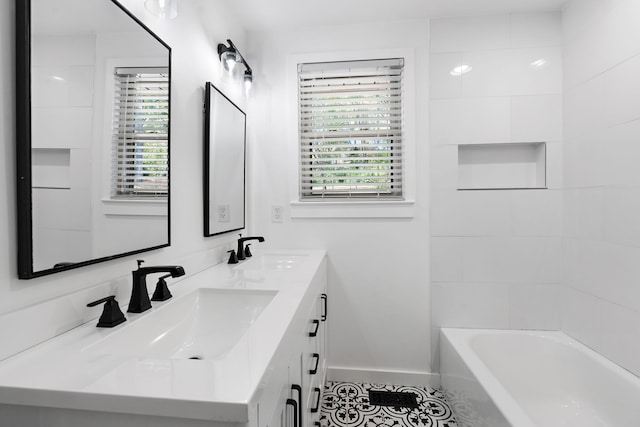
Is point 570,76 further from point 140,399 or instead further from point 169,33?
point 140,399

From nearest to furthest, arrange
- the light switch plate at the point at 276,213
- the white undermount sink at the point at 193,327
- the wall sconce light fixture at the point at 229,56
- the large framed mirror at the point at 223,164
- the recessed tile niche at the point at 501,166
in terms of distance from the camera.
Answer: the white undermount sink at the point at 193,327, the large framed mirror at the point at 223,164, the wall sconce light fixture at the point at 229,56, the recessed tile niche at the point at 501,166, the light switch plate at the point at 276,213

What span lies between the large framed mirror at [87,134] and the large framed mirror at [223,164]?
1.17ft

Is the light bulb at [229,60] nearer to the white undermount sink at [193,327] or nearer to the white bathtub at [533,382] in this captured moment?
the white undermount sink at [193,327]

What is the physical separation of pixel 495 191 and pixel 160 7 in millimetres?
2051

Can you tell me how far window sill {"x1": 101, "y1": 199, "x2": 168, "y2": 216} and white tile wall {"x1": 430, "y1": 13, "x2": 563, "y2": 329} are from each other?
165 centimetres

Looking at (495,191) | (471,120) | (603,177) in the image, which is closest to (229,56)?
(471,120)

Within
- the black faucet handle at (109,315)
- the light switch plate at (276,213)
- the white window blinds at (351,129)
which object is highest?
the white window blinds at (351,129)

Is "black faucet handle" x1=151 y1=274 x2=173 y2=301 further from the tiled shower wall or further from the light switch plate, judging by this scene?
the tiled shower wall

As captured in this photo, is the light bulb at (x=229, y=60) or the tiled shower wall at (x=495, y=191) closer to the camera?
the light bulb at (x=229, y=60)

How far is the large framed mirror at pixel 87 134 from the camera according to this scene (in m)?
0.76

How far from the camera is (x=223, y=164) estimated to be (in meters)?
1.79

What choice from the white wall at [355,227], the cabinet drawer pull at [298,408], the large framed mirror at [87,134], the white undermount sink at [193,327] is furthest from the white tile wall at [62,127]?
the white wall at [355,227]

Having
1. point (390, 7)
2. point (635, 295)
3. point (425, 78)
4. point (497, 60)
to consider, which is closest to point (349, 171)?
point (425, 78)

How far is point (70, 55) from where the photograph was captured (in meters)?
0.86
